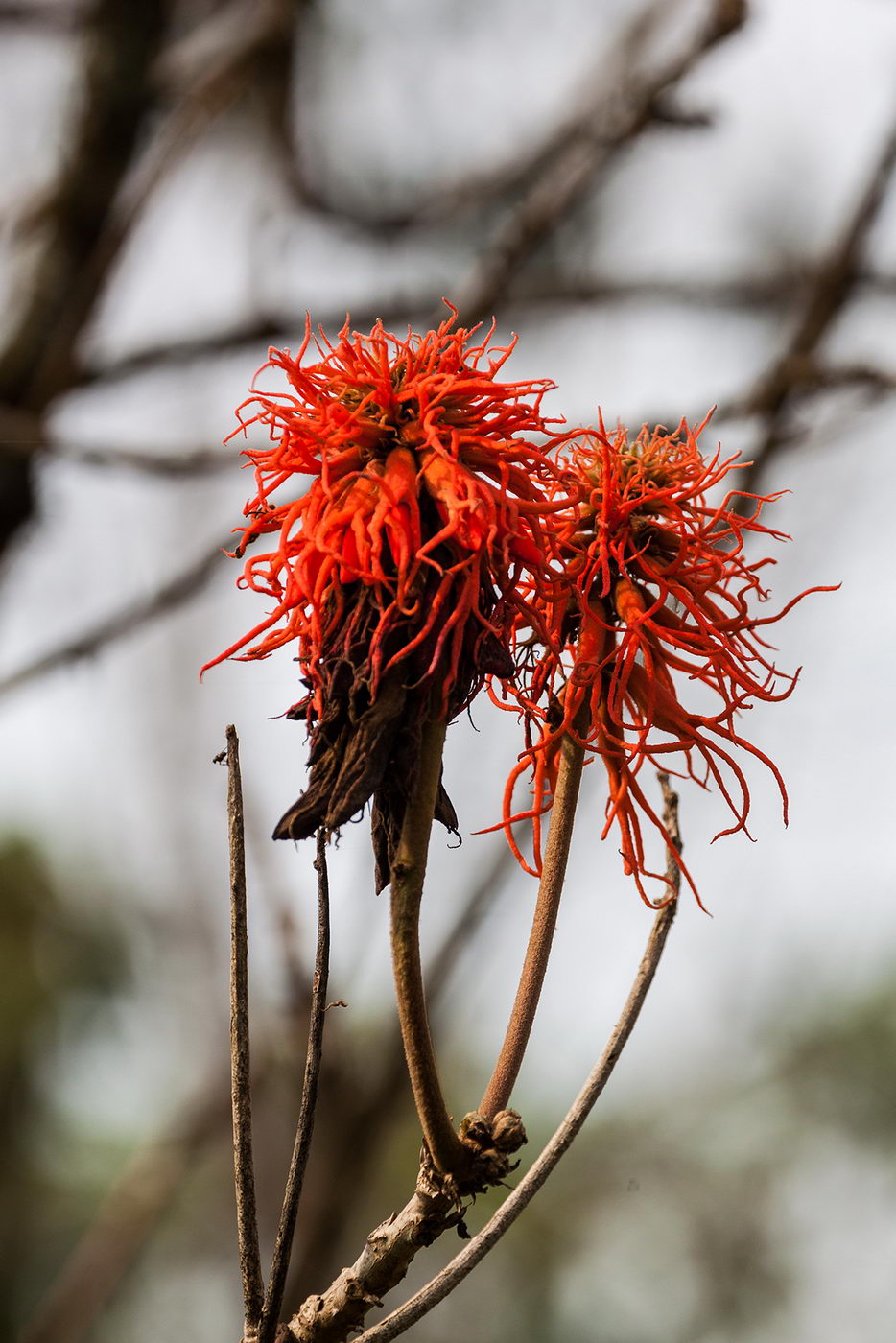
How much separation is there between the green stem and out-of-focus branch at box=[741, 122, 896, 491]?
1888 mm

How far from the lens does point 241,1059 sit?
2.63ft

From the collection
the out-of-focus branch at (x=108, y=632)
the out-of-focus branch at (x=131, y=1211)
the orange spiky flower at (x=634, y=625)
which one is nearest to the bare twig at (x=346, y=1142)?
the out-of-focus branch at (x=131, y=1211)

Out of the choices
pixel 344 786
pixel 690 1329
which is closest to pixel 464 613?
pixel 344 786

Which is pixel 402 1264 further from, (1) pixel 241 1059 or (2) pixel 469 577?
(2) pixel 469 577

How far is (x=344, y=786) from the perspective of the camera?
844mm

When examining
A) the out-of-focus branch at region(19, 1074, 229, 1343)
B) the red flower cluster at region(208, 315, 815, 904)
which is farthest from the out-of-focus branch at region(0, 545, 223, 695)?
the out-of-focus branch at region(19, 1074, 229, 1343)

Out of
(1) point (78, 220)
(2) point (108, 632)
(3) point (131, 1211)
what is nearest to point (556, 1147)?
(2) point (108, 632)

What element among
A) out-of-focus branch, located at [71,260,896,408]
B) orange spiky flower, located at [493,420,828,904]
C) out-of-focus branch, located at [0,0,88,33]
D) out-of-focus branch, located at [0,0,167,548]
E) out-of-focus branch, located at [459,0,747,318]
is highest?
out-of-focus branch, located at [0,0,88,33]

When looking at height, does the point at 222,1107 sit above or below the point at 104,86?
below

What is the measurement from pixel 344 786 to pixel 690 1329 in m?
12.2

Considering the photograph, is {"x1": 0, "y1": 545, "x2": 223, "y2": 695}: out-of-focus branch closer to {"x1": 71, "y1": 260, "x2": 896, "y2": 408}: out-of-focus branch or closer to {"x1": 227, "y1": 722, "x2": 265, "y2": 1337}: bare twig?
{"x1": 71, "y1": 260, "x2": 896, "y2": 408}: out-of-focus branch

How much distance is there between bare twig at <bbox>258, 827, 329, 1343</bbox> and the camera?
0.79 meters

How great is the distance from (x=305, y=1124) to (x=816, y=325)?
2.63 meters

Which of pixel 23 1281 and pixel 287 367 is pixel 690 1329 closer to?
pixel 23 1281
